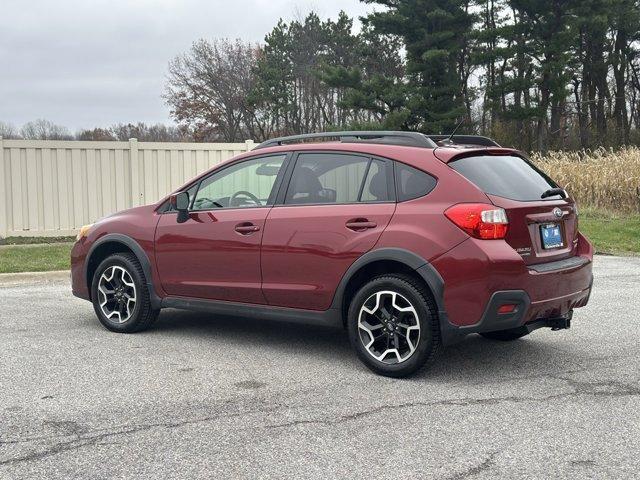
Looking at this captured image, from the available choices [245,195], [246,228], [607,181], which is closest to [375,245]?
[246,228]

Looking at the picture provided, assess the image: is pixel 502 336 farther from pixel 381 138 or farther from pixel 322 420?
pixel 322 420

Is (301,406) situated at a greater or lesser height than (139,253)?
lesser

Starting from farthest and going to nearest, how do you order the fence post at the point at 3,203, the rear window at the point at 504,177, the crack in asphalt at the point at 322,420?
the fence post at the point at 3,203 < the rear window at the point at 504,177 < the crack in asphalt at the point at 322,420

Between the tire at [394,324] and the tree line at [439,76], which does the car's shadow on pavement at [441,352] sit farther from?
the tree line at [439,76]

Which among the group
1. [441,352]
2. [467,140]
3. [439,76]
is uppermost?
[439,76]

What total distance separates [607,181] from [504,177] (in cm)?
1499

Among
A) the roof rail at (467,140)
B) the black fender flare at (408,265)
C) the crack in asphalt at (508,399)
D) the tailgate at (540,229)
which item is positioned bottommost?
the crack in asphalt at (508,399)

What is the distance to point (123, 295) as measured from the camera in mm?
6617

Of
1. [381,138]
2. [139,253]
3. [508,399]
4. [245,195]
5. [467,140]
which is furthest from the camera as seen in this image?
[139,253]

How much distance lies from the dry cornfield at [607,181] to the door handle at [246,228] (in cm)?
1507

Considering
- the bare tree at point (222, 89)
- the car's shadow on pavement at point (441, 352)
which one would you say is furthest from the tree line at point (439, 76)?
the car's shadow on pavement at point (441, 352)

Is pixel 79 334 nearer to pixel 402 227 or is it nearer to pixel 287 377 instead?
pixel 287 377

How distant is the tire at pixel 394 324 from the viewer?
494 cm

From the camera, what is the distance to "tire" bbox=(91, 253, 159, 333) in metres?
6.50
